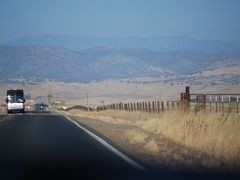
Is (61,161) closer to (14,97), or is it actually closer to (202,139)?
(202,139)

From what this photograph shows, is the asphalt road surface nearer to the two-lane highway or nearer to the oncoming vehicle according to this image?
the two-lane highway

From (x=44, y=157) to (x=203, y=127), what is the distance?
7813mm

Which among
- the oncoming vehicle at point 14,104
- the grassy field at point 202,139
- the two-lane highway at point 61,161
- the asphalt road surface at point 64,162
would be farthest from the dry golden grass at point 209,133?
the oncoming vehicle at point 14,104

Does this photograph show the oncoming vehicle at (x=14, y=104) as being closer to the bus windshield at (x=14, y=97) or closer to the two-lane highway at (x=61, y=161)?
the bus windshield at (x=14, y=97)

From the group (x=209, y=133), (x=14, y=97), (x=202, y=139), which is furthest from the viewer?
(x=14, y=97)

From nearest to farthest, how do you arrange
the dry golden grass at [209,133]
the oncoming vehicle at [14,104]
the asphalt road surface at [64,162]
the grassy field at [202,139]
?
1. the asphalt road surface at [64,162]
2. the grassy field at [202,139]
3. the dry golden grass at [209,133]
4. the oncoming vehicle at [14,104]

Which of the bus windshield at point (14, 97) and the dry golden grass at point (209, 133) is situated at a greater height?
the bus windshield at point (14, 97)

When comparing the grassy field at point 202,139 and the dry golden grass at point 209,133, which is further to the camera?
the dry golden grass at point 209,133

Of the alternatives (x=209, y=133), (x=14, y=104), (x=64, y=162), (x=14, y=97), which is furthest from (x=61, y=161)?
(x=14, y=97)

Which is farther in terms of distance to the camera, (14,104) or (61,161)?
(14,104)

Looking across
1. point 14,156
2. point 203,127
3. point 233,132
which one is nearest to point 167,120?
point 203,127

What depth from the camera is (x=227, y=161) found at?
17562 mm

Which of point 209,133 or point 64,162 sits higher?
point 209,133

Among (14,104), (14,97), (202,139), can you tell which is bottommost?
(14,104)
